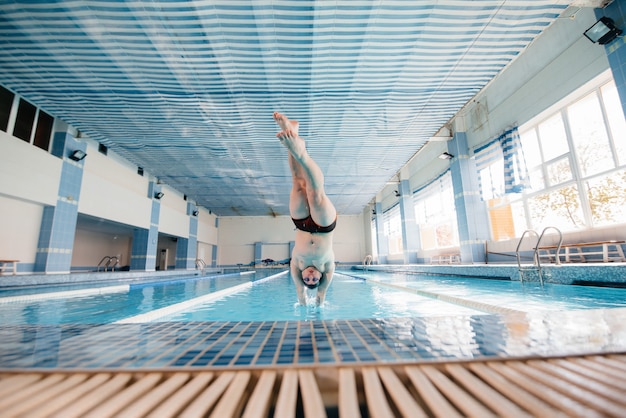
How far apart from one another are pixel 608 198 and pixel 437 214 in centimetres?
686

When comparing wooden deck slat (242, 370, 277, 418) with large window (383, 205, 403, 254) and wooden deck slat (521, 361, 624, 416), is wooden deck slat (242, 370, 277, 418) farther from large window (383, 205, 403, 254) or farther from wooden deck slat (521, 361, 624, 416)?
large window (383, 205, 403, 254)

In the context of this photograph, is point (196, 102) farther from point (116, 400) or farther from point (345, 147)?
point (116, 400)

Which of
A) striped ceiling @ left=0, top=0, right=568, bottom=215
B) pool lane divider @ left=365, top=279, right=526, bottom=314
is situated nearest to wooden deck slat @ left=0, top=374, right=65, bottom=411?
pool lane divider @ left=365, top=279, right=526, bottom=314

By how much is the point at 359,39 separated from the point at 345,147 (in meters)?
4.55

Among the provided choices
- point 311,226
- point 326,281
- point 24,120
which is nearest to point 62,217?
point 24,120

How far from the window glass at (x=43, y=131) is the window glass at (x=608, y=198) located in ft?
47.1

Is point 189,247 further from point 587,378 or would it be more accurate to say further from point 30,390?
point 587,378

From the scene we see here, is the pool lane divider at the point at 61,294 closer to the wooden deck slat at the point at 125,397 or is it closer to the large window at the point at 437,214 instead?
the wooden deck slat at the point at 125,397

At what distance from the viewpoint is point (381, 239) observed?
19672 mm

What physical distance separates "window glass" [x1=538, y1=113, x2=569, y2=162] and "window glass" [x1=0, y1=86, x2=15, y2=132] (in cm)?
1404

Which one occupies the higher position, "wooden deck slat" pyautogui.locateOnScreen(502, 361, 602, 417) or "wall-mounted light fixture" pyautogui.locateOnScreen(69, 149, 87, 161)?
"wall-mounted light fixture" pyautogui.locateOnScreen(69, 149, 87, 161)

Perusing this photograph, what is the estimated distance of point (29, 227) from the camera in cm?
805

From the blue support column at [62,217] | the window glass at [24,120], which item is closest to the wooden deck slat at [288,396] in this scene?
the window glass at [24,120]

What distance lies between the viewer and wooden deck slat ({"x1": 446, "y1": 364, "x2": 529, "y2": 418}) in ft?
2.39
